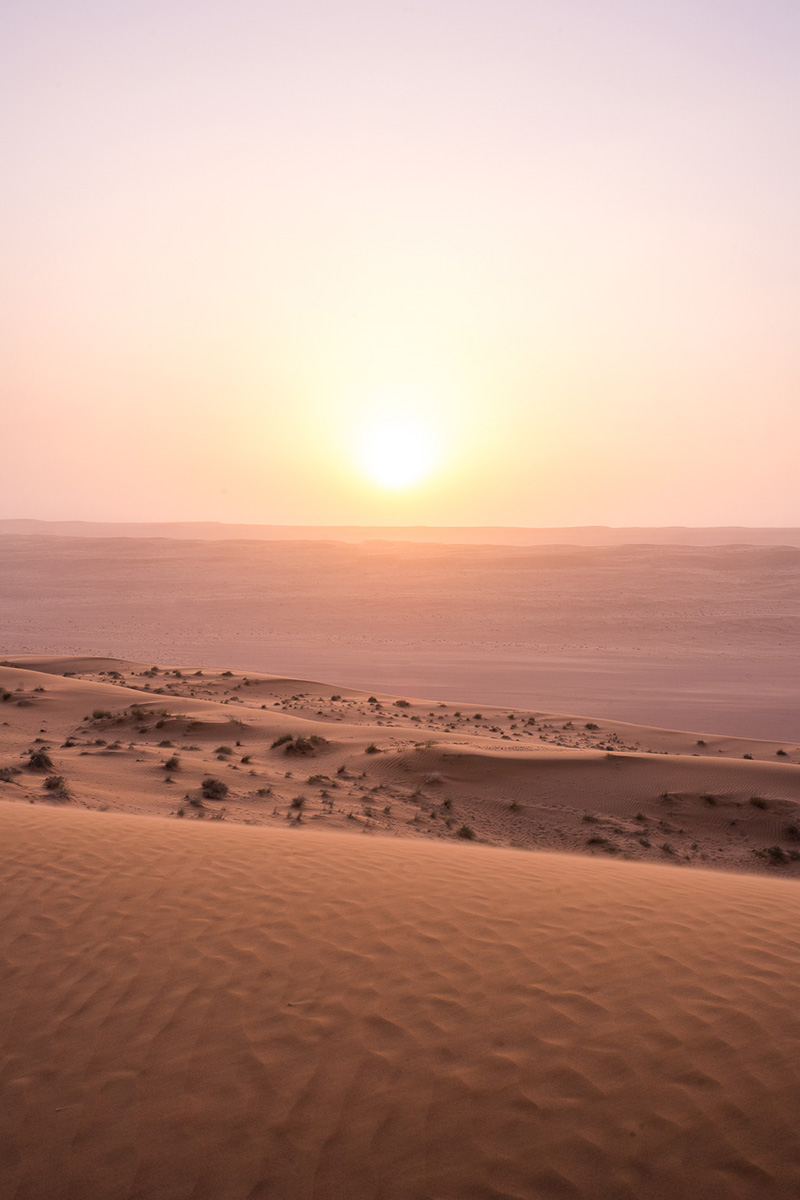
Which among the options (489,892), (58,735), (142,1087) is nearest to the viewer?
(142,1087)

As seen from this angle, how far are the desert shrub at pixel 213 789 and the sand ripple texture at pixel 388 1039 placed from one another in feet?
17.4

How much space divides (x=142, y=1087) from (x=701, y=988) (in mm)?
3106

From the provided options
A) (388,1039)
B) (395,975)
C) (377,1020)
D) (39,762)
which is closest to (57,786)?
(39,762)

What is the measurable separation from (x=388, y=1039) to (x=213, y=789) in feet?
27.7

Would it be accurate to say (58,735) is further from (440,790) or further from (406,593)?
(406,593)

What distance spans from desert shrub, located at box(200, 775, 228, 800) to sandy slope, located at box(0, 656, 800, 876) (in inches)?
4.7

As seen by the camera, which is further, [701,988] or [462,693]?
[462,693]

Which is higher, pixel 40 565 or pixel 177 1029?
pixel 40 565

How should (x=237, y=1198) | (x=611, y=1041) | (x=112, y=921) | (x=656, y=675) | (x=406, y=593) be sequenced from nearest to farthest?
(x=237, y=1198) < (x=611, y=1041) < (x=112, y=921) < (x=656, y=675) < (x=406, y=593)

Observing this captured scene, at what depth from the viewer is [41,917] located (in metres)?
5.60

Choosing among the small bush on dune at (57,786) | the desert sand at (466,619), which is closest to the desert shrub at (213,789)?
the small bush on dune at (57,786)

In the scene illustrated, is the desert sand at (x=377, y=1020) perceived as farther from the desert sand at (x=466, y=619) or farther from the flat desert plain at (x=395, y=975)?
the desert sand at (x=466, y=619)

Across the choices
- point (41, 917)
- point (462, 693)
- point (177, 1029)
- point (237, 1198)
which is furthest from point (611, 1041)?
point (462, 693)

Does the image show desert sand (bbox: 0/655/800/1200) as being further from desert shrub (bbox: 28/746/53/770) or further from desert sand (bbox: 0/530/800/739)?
desert sand (bbox: 0/530/800/739)
